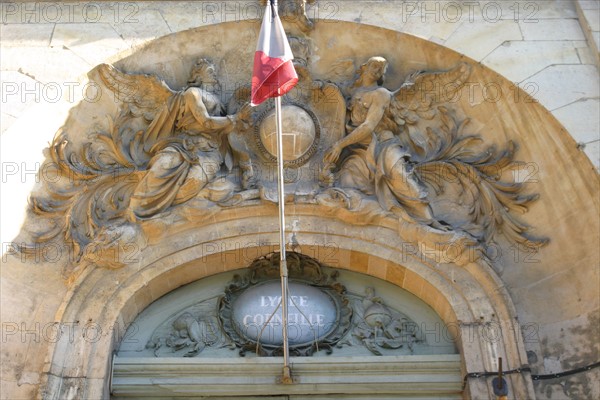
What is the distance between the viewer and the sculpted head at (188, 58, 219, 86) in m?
9.70

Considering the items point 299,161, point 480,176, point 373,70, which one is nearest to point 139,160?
point 299,161

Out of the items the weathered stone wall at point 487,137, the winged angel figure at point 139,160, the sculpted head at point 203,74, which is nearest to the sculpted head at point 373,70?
the weathered stone wall at point 487,137

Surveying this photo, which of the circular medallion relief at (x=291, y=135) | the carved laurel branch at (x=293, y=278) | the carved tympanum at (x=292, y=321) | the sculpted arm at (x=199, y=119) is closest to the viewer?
the carved tympanum at (x=292, y=321)

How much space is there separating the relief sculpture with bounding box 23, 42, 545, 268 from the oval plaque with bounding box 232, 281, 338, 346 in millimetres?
892

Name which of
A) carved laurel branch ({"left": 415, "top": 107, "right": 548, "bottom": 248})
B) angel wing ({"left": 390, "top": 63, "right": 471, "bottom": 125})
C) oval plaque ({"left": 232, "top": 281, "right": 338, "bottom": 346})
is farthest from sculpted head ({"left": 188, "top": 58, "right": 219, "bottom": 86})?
carved laurel branch ({"left": 415, "top": 107, "right": 548, "bottom": 248})

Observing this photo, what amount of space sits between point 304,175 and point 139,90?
1971 mm

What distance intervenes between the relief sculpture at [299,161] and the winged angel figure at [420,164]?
0.01 m

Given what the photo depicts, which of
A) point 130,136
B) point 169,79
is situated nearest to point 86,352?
point 130,136

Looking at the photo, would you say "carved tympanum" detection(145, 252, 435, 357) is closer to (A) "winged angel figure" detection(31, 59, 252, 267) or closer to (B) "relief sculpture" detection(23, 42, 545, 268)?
(B) "relief sculpture" detection(23, 42, 545, 268)

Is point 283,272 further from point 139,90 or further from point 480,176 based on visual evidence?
point 139,90

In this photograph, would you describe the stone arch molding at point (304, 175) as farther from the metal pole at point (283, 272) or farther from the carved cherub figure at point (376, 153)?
the metal pole at point (283, 272)

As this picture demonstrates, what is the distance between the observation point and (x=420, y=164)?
9383mm

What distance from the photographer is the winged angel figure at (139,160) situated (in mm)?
9023

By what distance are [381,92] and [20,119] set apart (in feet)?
12.0
